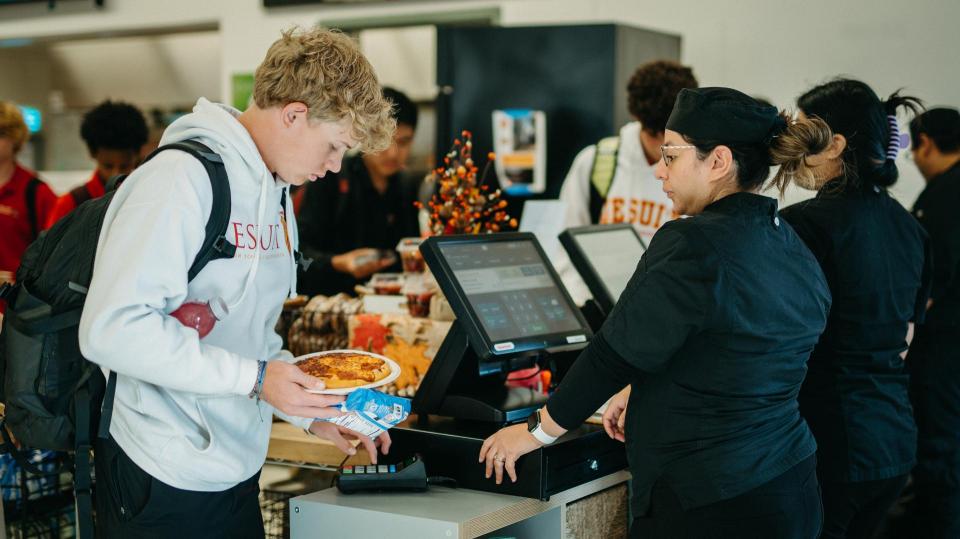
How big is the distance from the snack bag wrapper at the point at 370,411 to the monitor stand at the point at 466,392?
0.35 m

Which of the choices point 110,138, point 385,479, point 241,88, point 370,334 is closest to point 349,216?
point 110,138

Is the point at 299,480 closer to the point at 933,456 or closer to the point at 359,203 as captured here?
the point at 359,203

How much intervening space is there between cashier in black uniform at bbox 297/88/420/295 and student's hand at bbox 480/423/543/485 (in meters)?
2.08

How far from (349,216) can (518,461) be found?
2445mm

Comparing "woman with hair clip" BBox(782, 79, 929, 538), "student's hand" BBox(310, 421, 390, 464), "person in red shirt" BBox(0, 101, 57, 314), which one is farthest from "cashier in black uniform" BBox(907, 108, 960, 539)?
"person in red shirt" BBox(0, 101, 57, 314)

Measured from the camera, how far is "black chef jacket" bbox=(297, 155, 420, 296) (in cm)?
430

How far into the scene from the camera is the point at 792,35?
574 centimetres

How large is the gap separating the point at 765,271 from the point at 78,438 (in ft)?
4.25

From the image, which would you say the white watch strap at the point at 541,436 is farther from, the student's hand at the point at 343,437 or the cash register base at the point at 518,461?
the student's hand at the point at 343,437

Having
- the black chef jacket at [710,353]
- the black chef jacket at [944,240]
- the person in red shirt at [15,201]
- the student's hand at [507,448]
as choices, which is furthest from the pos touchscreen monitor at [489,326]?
the person in red shirt at [15,201]

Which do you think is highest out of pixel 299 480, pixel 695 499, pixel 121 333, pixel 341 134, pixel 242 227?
pixel 341 134

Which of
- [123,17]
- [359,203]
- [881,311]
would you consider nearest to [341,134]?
[881,311]

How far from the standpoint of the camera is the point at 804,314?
1.91 m

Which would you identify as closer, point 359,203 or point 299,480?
point 299,480
